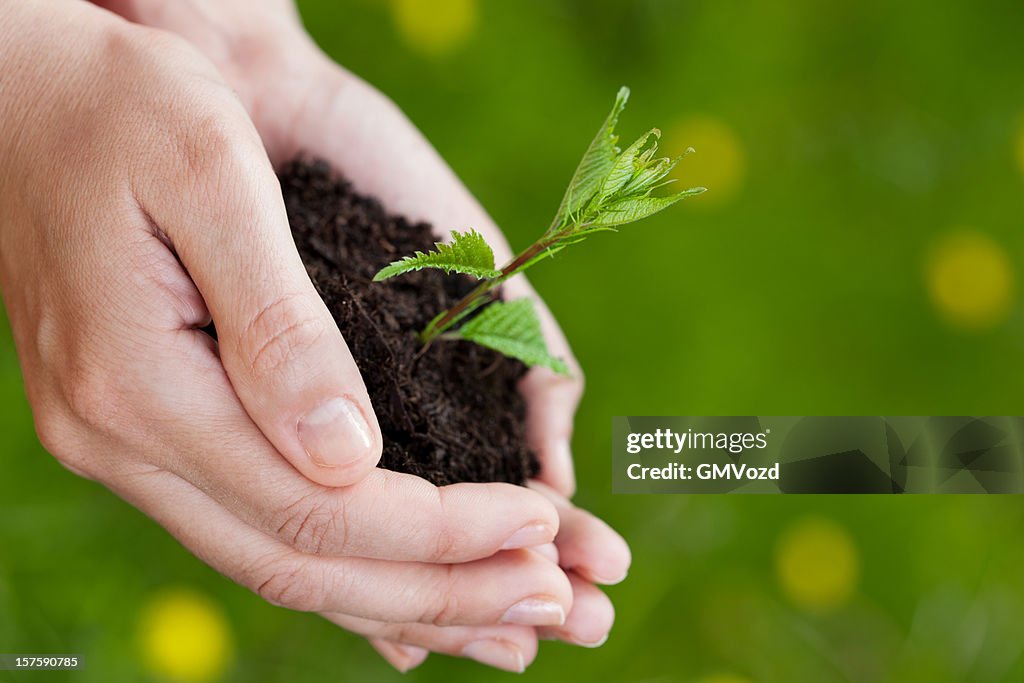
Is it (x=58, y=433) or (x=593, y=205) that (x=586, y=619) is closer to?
(x=593, y=205)

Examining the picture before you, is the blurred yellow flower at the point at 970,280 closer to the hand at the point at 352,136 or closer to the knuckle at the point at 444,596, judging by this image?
the hand at the point at 352,136

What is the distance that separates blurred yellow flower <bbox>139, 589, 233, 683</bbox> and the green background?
29mm

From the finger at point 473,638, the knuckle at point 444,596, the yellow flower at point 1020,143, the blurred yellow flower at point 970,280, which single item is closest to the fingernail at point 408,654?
the finger at point 473,638

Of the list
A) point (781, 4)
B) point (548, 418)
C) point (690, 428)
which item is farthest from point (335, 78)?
point (781, 4)

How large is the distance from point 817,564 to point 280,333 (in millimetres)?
1903

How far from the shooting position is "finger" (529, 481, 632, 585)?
5.08ft

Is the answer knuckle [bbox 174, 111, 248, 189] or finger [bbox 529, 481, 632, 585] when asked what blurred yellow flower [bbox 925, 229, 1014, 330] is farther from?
knuckle [bbox 174, 111, 248, 189]

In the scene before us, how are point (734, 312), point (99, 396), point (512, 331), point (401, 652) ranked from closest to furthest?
1. point (99, 396)
2. point (512, 331)
3. point (401, 652)
4. point (734, 312)

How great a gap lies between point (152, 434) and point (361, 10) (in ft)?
6.44

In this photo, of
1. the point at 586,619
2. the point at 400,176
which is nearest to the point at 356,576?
the point at 586,619

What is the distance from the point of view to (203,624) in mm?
2217

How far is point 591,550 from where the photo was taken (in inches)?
61.0

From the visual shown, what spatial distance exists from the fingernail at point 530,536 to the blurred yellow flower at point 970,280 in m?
1.92

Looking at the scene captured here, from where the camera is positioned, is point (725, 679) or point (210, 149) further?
point (725, 679)
